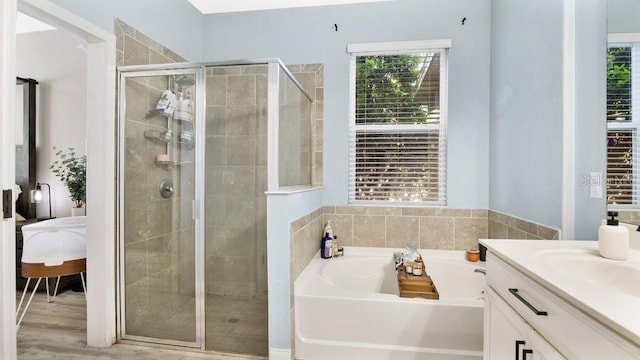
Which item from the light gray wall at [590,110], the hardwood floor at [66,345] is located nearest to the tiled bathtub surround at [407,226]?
the light gray wall at [590,110]

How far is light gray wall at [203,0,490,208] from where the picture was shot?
8.75 ft

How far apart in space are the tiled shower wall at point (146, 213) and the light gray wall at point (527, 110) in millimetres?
2201

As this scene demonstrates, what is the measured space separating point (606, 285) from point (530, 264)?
0.34m

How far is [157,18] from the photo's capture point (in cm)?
241

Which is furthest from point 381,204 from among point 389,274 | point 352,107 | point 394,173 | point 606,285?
point 606,285

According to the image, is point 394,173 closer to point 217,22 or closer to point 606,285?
point 606,285

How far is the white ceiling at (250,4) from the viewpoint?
2797mm

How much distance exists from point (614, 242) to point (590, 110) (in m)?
0.75

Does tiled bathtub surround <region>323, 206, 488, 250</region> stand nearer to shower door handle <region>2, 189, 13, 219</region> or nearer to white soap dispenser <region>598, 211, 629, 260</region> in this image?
white soap dispenser <region>598, 211, 629, 260</region>

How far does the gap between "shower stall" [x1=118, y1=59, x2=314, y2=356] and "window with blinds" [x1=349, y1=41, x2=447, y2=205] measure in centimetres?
86

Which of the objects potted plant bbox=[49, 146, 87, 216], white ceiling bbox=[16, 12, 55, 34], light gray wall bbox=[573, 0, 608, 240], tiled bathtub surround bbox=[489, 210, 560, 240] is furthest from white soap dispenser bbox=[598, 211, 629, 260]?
white ceiling bbox=[16, 12, 55, 34]

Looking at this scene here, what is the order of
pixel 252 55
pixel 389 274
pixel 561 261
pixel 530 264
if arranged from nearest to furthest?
pixel 530 264 → pixel 561 261 → pixel 389 274 → pixel 252 55

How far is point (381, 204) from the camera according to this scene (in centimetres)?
281

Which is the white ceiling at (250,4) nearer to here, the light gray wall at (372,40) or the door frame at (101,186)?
the light gray wall at (372,40)
